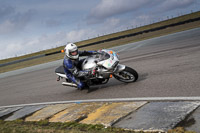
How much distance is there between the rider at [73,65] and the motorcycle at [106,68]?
212 millimetres

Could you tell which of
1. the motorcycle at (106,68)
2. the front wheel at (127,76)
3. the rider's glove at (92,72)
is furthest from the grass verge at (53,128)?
the front wheel at (127,76)

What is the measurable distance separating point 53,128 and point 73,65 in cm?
314

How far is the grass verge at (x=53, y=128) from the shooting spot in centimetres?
409

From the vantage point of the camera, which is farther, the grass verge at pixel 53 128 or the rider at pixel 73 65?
the rider at pixel 73 65

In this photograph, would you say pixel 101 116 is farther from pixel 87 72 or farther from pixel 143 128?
pixel 87 72

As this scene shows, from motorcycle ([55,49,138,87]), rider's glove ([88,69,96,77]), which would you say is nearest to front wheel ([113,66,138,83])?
motorcycle ([55,49,138,87])

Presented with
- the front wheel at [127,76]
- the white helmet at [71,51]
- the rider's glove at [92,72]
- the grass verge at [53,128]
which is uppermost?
the white helmet at [71,51]

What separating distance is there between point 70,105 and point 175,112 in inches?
130

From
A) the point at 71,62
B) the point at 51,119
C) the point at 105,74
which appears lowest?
the point at 51,119

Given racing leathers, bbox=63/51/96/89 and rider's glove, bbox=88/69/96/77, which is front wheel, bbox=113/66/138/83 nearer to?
rider's glove, bbox=88/69/96/77

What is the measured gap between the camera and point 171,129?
3.51 m

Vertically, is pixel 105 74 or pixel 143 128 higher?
pixel 105 74

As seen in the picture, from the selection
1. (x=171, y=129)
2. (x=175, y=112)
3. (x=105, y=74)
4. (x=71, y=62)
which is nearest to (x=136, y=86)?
(x=105, y=74)

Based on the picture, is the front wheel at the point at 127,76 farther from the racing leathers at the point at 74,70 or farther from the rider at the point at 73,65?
the racing leathers at the point at 74,70
